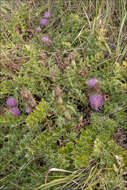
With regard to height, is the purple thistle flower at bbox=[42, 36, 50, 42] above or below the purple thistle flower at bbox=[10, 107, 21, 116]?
above

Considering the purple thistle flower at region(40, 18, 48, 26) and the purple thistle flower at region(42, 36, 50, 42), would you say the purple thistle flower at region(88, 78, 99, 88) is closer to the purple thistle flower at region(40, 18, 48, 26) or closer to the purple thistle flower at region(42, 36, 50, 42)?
the purple thistle flower at region(42, 36, 50, 42)

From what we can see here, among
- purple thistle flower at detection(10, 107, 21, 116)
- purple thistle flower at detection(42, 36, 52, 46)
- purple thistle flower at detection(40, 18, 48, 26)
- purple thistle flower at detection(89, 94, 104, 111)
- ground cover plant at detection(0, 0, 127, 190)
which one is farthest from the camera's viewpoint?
purple thistle flower at detection(40, 18, 48, 26)

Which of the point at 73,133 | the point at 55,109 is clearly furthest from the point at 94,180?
the point at 55,109

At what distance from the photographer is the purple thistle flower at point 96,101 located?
1.82 meters

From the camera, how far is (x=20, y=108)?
6.66 feet

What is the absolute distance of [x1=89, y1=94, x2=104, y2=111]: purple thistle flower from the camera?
1.82 metres

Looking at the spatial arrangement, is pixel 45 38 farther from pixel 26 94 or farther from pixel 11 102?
pixel 26 94

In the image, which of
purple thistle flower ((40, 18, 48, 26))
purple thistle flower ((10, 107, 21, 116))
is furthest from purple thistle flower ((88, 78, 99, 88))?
purple thistle flower ((40, 18, 48, 26))

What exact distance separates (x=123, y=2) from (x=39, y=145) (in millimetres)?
1602

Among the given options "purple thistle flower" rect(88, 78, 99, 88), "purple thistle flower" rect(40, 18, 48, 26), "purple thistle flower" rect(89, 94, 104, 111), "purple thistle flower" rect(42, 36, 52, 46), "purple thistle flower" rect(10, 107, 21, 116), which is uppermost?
"purple thistle flower" rect(40, 18, 48, 26)

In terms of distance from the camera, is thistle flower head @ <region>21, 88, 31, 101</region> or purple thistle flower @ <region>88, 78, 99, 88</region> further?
purple thistle flower @ <region>88, 78, 99, 88</region>

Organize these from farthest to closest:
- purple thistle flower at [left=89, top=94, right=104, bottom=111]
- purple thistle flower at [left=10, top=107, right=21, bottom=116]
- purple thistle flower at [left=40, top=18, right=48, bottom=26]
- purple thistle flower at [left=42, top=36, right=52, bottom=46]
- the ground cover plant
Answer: purple thistle flower at [left=40, top=18, right=48, bottom=26], purple thistle flower at [left=42, top=36, right=52, bottom=46], purple thistle flower at [left=10, top=107, right=21, bottom=116], purple thistle flower at [left=89, top=94, right=104, bottom=111], the ground cover plant

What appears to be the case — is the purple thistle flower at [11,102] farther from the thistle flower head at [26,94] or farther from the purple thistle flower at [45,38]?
the purple thistle flower at [45,38]

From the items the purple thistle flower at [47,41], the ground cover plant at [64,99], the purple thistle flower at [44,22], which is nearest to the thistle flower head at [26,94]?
the ground cover plant at [64,99]
